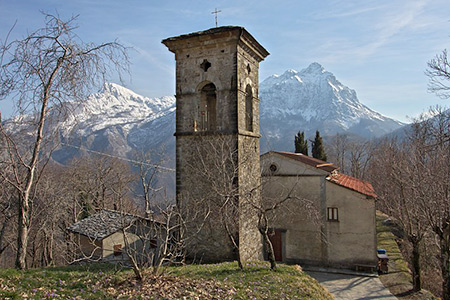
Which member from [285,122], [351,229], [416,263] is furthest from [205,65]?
[285,122]

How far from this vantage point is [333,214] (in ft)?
55.1

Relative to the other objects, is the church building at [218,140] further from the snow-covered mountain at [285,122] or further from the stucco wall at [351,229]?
the snow-covered mountain at [285,122]

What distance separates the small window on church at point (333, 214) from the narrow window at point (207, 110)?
8272mm

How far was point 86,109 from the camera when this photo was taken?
6957mm

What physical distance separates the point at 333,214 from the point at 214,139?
28.8 feet

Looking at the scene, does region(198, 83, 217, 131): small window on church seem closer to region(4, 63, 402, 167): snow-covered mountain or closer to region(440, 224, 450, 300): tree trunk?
region(440, 224, 450, 300): tree trunk

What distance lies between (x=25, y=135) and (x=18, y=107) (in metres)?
2.32

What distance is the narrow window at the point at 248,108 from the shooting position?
44.5ft

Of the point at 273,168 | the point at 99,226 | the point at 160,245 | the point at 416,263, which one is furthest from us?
the point at 99,226

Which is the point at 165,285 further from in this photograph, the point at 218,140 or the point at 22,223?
the point at 218,140

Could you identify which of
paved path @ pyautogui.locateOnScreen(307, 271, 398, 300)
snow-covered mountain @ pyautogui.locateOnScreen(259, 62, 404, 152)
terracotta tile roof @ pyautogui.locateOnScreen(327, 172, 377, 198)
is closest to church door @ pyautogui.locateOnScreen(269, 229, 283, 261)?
paved path @ pyautogui.locateOnScreen(307, 271, 398, 300)

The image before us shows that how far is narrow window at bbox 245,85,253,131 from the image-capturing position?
44.5ft

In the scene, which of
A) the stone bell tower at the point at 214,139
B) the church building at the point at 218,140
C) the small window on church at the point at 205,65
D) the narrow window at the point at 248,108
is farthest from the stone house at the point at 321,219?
the small window on church at the point at 205,65

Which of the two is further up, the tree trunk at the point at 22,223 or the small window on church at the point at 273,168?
the small window on church at the point at 273,168
